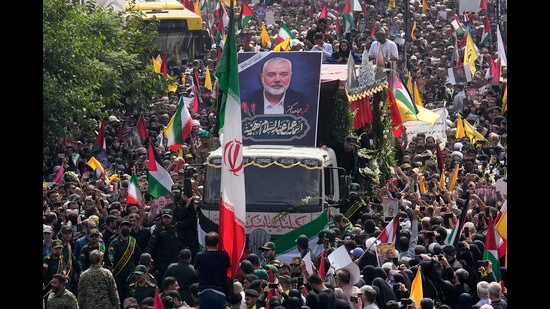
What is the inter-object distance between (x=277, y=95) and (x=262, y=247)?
3432 mm

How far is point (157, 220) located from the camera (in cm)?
2134

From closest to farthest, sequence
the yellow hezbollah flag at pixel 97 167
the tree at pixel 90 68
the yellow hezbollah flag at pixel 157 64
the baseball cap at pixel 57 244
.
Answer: the baseball cap at pixel 57 244
the yellow hezbollah flag at pixel 97 167
the tree at pixel 90 68
the yellow hezbollah flag at pixel 157 64

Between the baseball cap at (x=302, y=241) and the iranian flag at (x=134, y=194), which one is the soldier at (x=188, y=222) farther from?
the baseball cap at (x=302, y=241)

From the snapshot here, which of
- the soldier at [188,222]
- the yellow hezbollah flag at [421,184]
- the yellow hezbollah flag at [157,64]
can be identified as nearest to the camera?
the soldier at [188,222]

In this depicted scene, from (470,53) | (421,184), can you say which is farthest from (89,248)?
(470,53)

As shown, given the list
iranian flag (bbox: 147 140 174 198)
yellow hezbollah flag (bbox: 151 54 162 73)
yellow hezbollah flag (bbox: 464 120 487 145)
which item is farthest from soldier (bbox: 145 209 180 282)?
yellow hezbollah flag (bbox: 151 54 162 73)

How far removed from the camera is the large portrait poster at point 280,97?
2155 cm

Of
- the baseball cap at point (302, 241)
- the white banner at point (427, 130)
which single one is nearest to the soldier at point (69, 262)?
the baseball cap at point (302, 241)

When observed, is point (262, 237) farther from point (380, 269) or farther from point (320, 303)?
point (320, 303)

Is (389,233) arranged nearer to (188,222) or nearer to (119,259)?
(188,222)

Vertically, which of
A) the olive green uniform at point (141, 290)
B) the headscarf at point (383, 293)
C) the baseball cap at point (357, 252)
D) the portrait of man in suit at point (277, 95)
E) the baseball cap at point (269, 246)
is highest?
the portrait of man in suit at point (277, 95)

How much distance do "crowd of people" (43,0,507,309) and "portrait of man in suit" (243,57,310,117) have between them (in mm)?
1336

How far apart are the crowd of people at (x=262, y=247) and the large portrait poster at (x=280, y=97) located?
1109mm
